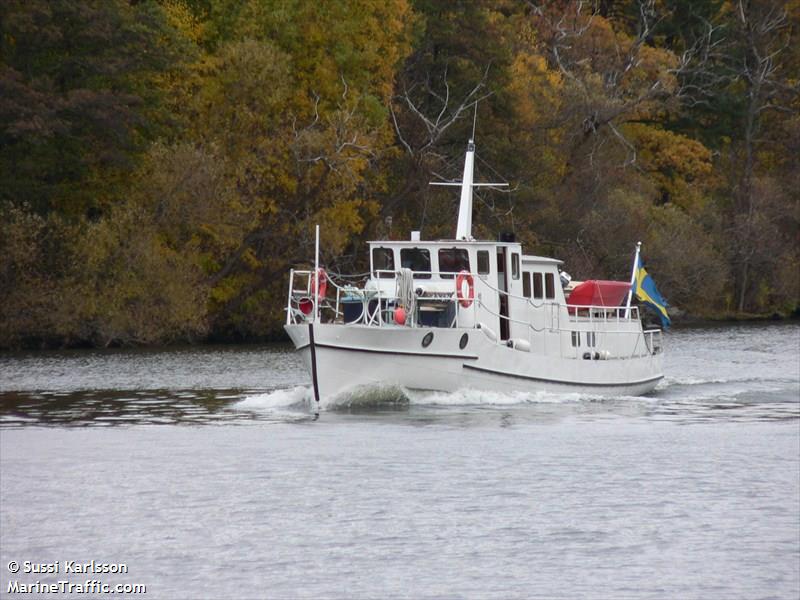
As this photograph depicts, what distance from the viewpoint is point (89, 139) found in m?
64.9

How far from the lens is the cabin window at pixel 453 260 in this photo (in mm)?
39906

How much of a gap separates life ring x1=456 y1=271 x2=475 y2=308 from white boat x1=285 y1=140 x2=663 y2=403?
0.02 m

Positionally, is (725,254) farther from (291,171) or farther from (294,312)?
(294,312)

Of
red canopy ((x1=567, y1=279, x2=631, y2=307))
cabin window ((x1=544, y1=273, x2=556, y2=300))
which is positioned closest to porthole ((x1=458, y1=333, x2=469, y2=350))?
cabin window ((x1=544, y1=273, x2=556, y2=300))

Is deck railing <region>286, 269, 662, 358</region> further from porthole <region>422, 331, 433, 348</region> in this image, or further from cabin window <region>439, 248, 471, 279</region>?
porthole <region>422, 331, 433, 348</region>

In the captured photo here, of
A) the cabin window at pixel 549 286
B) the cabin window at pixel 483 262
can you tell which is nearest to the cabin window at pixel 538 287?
the cabin window at pixel 549 286

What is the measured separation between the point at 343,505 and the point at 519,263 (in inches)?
555

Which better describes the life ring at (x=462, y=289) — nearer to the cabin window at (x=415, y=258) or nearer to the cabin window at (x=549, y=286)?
the cabin window at (x=415, y=258)

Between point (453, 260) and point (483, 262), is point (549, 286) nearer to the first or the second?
point (483, 262)

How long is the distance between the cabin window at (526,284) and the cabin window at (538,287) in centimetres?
26

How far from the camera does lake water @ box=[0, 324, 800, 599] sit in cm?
2339

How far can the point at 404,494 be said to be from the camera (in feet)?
94.2

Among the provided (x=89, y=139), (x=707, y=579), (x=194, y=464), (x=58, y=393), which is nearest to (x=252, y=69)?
(x=89, y=139)

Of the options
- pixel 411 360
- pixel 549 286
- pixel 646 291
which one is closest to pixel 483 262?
pixel 549 286
